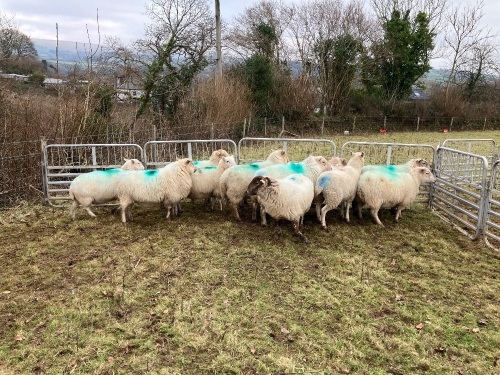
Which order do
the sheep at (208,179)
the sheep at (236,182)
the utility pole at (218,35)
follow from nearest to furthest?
1. the sheep at (236,182)
2. the sheep at (208,179)
3. the utility pole at (218,35)

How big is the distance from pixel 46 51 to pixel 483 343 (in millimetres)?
11174

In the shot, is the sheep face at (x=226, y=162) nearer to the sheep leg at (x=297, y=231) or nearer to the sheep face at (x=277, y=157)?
the sheep face at (x=277, y=157)

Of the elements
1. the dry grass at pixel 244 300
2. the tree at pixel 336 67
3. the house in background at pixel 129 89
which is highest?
the tree at pixel 336 67

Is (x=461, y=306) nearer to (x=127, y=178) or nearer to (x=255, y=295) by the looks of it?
(x=255, y=295)

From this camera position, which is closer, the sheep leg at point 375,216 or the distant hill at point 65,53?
the sheep leg at point 375,216

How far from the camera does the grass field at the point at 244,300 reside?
128 inches

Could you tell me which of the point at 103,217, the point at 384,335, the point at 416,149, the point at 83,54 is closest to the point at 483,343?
the point at 384,335

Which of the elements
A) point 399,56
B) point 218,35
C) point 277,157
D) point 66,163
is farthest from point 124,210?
point 399,56

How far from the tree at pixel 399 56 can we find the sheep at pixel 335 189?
24.0 m

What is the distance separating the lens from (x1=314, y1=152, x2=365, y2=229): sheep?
20.7 feet

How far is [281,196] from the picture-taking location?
569 centimetres

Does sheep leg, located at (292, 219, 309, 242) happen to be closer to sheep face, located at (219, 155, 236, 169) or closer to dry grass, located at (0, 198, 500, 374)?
dry grass, located at (0, 198, 500, 374)

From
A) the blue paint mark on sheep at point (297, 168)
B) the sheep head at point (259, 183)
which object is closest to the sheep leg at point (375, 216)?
the blue paint mark on sheep at point (297, 168)

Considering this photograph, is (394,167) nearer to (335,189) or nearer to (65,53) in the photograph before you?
(335,189)
